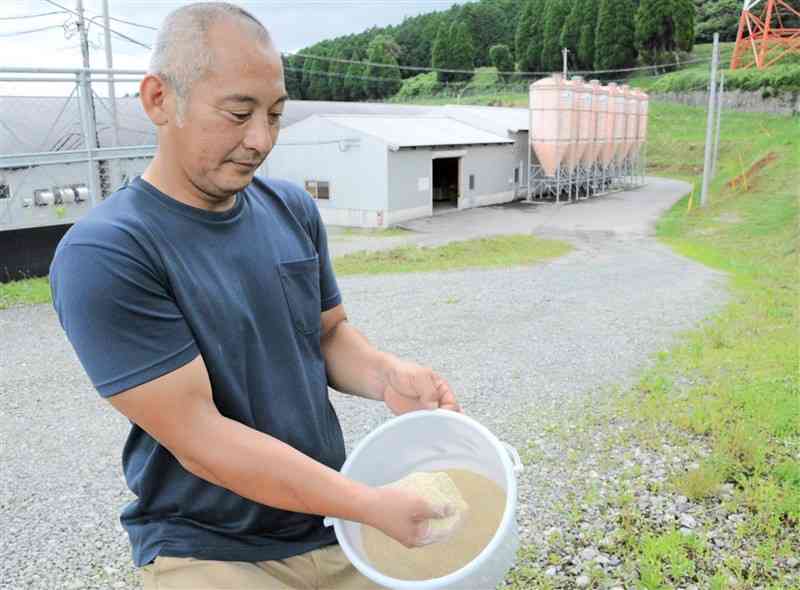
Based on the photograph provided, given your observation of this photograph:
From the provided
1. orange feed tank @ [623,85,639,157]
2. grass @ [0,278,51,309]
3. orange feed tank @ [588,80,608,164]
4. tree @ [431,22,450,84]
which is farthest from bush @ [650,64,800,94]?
grass @ [0,278,51,309]

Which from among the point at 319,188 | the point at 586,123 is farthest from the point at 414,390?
the point at 586,123

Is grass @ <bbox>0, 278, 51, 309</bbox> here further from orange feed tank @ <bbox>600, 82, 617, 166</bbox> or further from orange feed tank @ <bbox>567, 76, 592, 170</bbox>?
orange feed tank @ <bbox>600, 82, 617, 166</bbox>

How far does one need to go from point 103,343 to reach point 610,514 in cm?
347

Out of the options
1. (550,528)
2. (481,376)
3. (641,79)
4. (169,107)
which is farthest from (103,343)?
(641,79)

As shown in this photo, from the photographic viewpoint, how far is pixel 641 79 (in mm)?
53344

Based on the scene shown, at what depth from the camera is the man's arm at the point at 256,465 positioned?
1.44m

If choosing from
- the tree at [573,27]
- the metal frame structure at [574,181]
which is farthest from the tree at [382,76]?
the metal frame structure at [574,181]

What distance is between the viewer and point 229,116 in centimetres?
151

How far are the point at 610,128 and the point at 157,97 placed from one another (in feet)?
105

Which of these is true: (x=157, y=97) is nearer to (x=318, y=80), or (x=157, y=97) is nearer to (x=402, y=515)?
(x=402, y=515)

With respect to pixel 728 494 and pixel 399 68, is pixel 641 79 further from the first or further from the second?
pixel 728 494

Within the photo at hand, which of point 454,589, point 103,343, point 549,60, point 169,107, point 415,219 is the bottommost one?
point 415,219

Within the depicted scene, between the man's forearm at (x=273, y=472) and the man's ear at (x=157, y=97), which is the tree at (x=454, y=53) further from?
the man's forearm at (x=273, y=472)

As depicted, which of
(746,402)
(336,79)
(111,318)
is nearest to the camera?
(111,318)
